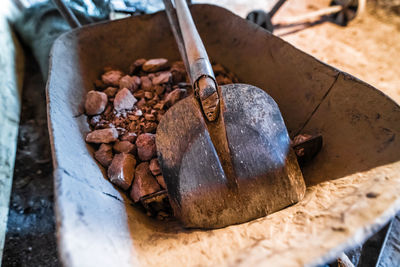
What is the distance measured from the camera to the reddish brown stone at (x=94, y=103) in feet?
4.55

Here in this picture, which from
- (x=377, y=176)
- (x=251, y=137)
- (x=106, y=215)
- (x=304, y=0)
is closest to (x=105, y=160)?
(x=106, y=215)

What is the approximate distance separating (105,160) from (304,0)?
3.85 metres

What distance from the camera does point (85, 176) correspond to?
0.94m

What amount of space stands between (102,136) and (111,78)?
525mm

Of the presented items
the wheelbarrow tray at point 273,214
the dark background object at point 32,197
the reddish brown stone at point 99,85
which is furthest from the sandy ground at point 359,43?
the dark background object at point 32,197

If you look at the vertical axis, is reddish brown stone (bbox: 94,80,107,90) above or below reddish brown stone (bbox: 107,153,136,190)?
above

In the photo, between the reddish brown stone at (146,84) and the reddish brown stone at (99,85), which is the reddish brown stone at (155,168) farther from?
the reddish brown stone at (99,85)

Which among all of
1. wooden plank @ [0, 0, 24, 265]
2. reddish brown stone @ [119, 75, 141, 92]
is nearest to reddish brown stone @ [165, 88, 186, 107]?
reddish brown stone @ [119, 75, 141, 92]

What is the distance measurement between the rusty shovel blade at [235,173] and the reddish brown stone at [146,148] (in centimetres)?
24

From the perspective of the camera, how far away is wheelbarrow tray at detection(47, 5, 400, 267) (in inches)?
25.2

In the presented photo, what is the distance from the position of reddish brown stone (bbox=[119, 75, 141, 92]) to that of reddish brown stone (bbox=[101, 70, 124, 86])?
0.04 m

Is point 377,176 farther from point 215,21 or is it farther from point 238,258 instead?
point 215,21

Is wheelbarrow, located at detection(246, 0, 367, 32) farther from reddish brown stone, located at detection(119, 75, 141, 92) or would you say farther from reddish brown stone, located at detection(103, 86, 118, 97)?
reddish brown stone, located at detection(103, 86, 118, 97)

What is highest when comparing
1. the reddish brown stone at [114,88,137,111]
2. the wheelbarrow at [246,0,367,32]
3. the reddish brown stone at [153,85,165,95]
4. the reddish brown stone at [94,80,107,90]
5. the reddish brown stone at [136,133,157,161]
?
the reddish brown stone at [94,80,107,90]
